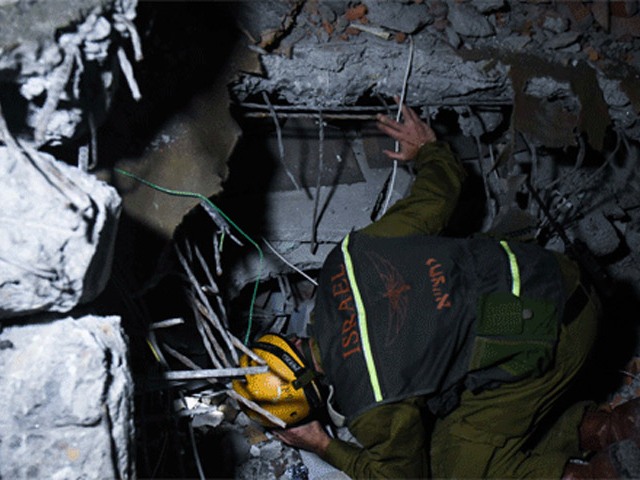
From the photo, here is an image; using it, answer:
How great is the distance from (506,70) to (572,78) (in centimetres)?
36

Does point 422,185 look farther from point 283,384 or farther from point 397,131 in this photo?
point 283,384

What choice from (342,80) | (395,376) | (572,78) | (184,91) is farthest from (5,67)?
(572,78)

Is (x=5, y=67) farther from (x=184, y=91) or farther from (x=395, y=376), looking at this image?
(x=395, y=376)

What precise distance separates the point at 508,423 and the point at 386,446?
596 mm

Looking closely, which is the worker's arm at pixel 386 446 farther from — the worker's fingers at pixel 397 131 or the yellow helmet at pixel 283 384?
the worker's fingers at pixel 397 131

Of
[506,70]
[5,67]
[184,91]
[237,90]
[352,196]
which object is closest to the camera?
[5,67]

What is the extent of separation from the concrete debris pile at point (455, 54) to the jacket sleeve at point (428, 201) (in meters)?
0.31

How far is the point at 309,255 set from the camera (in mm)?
2996

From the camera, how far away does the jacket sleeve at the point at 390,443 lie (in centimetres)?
213

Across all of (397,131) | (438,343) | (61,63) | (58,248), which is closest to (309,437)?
(438,343)

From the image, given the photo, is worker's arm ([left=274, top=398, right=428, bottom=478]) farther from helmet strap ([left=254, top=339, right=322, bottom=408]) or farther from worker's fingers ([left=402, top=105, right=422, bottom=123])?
worker's fingers ([left=402, top=105, right=422, bottom=123])

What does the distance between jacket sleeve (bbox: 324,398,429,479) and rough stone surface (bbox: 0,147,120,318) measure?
133cm

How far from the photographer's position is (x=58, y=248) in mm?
1200

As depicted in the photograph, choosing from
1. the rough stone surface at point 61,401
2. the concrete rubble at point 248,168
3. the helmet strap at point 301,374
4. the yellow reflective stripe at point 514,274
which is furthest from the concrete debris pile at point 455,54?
the rough stone surface at point 61,401
